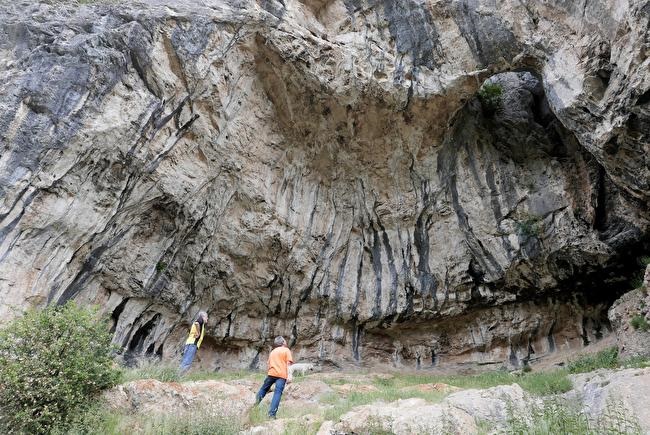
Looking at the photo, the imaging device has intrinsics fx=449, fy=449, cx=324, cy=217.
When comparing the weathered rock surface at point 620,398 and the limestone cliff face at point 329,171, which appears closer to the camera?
the weathered rock surface at point 620,398

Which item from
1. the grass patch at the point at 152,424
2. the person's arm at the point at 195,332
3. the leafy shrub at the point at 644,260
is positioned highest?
the leafy shrub at the point at 644,260

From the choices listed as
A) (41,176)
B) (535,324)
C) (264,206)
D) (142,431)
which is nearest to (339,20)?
(264,206)

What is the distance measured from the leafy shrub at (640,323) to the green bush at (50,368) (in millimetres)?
11795

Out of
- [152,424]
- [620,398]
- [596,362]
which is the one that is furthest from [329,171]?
[620,398]

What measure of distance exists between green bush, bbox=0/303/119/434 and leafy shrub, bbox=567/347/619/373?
36.0 feet

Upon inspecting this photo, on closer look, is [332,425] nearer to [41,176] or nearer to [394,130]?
[41,176]

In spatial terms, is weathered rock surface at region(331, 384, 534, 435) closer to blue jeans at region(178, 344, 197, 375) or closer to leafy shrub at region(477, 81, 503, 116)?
blue jeans at region(178, 344, 197, 375)

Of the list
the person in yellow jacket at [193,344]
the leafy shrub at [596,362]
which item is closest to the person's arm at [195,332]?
the person in yellow jacket at [193,344]

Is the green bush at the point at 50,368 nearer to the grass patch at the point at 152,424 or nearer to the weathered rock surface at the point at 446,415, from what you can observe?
the grass patch at the point at 152,424

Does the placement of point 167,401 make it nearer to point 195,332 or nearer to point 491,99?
point 195,332

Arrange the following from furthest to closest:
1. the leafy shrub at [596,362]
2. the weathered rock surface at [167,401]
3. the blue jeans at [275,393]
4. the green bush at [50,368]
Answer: the leafy shrub at [596,362] → the blue jeans at [275,393] → the weathered rock surface at [167,401] → the green bush at [50,368]

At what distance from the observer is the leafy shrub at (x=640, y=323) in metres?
11.0

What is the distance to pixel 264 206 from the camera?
14.1 meters

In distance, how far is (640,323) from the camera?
11094 mm
